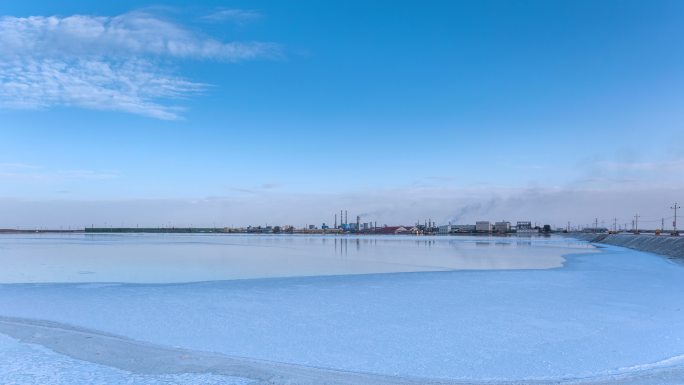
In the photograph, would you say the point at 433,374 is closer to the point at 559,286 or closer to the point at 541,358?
the point at 541,358

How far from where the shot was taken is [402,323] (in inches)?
303

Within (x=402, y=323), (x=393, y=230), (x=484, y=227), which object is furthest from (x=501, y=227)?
(x=402, y=323)

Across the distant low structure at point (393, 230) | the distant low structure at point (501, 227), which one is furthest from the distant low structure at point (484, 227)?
the distant low structure at point (393, 230)

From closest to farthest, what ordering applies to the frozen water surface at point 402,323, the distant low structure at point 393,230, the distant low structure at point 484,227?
the frozen water surface at point 402,323, the distant low structure at point 484,227, the distant low structure at point 393,230

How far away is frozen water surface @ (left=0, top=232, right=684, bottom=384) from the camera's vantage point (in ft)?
17.9

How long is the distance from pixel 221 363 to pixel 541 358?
382cm

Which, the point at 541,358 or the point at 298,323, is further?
the point at 298,323

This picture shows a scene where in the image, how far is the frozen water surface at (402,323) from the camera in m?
5.45

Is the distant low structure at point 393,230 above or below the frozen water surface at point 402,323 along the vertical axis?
below

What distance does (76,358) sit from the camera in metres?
5.69

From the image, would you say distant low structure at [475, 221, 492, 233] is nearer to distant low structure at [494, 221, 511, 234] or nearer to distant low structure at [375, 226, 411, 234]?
distant low structure at [494, 221, 511, 234]

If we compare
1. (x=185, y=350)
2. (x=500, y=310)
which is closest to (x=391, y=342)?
(x=185, y=350)

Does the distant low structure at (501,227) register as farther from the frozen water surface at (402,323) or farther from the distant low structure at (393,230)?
the frozen water surface at (402,323)

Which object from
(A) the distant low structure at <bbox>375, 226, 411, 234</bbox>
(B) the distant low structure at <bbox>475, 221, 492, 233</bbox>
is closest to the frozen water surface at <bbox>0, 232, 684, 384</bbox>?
(B) the distant low structure at <bbox>475, 221, 492, 233</bbox>
